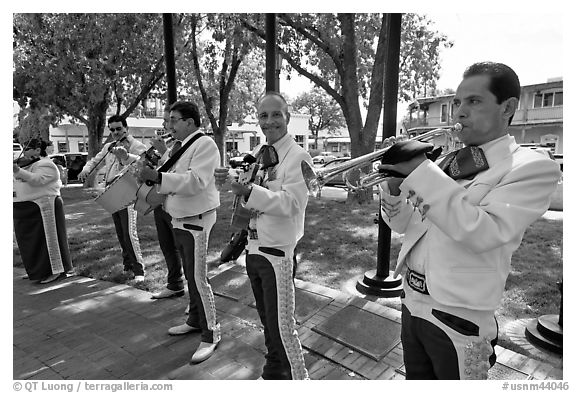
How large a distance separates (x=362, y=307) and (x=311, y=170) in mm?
2549

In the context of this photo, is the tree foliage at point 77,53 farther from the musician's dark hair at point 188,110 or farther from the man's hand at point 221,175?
the man's hand at point 221,175

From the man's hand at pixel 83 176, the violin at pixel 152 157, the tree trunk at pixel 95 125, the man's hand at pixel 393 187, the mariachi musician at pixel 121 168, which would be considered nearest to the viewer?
the man's hand at pixel 393 187

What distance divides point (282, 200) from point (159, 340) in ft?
7.76

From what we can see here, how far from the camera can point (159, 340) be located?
3.89 metres

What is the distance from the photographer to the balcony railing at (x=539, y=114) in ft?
85.2

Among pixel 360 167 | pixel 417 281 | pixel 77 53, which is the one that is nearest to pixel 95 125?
pixel 77 53

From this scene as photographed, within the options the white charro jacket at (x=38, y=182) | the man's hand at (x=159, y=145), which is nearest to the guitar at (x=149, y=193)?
the man's hand at (x=159, y=145)

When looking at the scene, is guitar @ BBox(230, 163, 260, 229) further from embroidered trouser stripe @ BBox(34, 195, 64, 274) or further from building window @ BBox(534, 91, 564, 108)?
building window @ BBox(534, 91, 564, 108)

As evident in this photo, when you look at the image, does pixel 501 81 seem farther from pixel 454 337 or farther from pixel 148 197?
pixel 148 197

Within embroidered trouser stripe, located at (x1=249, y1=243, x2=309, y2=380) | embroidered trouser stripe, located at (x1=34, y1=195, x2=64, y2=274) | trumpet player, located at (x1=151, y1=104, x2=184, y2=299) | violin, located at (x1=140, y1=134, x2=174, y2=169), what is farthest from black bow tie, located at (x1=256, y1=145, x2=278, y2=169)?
embroidered trouser stripe, located at (x1=34, y1=195, x2=64, y2=274)

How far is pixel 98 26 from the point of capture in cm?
1288

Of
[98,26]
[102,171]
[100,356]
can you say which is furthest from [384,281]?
[98,26]

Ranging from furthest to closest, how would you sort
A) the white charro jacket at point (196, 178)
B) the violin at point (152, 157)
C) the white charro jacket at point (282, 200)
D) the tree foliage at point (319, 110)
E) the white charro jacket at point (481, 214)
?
the tree foliage at point (319, 110) → the violin at point (152, 157) → the white charro jacket at point (196, 178) → the white charro jacket at point (282, 200) → the white charro jacket at point (481, 214)

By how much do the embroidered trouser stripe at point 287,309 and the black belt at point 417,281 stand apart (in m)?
1.04
